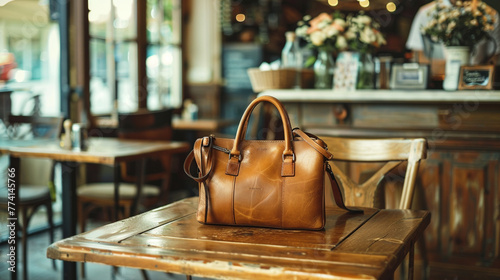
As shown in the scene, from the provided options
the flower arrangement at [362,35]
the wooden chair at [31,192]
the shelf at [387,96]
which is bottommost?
the wooden chair at [31,192]

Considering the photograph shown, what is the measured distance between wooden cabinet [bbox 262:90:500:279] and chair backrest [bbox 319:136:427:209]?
2.77ft

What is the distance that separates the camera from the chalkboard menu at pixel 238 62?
20.1ft

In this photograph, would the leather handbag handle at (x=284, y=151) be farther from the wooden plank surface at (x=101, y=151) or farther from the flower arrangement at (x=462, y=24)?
the flower arrangement at (x=462, y=24)

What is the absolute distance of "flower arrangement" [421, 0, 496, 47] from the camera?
2.78m

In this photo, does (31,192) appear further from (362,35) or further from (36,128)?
(362,35)

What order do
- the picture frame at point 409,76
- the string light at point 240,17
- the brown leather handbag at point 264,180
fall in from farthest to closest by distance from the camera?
the string light at point 240,17, the picture frame at point 409,76, the brown leather handbag at point 264,180

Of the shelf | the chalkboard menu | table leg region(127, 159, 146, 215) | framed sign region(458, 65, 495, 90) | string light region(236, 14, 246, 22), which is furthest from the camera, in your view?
string light region(236, 14, 246, 22)

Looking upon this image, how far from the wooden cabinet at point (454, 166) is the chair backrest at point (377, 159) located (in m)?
0.85

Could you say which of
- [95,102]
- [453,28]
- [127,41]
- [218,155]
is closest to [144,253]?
[218,155]

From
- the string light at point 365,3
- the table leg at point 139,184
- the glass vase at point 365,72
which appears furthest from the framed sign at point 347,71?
the string light at point 365,3

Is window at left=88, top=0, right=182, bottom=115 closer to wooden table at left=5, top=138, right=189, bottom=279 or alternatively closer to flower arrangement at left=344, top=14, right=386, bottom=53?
wooden table at left=5, top=138, right=189, bottom=279

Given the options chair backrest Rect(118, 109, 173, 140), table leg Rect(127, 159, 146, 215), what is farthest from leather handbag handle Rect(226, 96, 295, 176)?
chair backrest Rect(118, 109, 173, 140)

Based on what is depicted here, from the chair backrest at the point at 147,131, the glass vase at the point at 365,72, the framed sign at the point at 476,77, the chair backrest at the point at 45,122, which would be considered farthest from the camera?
the chair backrest at the point at 147,131

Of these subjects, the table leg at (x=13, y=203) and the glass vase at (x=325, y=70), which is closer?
the table leg at (x=13, y=203)
